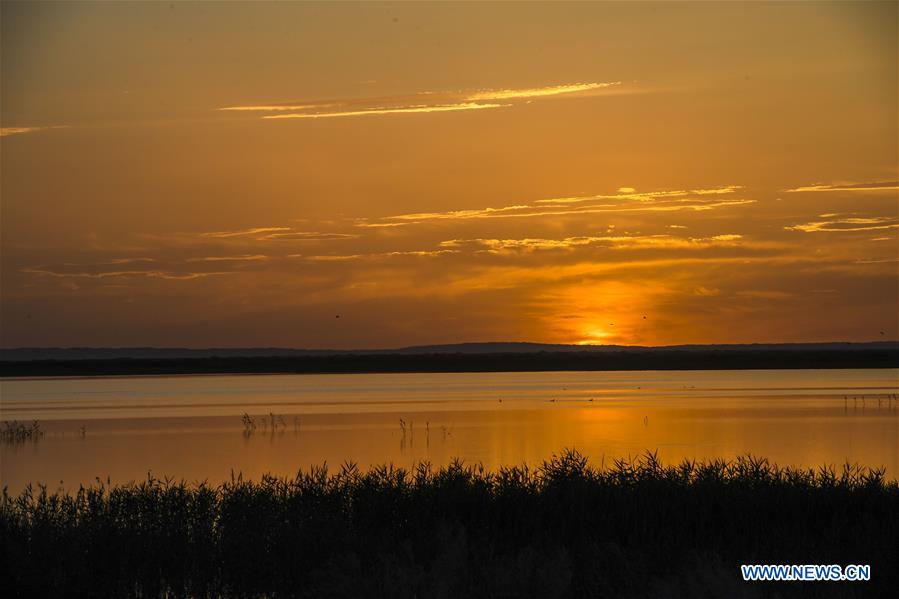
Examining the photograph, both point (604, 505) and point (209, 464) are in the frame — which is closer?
point (604, 505)

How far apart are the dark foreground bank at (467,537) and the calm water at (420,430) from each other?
1261 centimetres

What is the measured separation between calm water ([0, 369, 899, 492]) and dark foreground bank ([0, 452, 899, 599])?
41.4 ft

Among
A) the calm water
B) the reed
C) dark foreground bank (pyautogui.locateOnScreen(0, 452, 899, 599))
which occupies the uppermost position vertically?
dark foreground bank (pyautogui.locateOnScreen(0, 452, 899, 599))

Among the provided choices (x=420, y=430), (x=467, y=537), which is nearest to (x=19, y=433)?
(x=420, y=430)

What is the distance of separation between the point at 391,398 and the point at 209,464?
133ft

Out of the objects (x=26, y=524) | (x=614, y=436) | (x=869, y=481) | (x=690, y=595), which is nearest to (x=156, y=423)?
(x=614, y=436)

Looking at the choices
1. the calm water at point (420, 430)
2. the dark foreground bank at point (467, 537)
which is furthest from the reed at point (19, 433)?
the dark foreground bank at point (467, 537)

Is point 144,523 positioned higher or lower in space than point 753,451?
higher

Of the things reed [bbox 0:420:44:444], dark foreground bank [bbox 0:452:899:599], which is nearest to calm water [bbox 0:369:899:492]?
reed [bbox 0:420:44:444]

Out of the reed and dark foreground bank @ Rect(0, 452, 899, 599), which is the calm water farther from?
dark foreground bank @ Rect(0, 452, 899, 599)

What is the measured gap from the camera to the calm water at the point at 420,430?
37188mm

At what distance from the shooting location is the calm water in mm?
37188

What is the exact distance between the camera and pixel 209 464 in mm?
37062

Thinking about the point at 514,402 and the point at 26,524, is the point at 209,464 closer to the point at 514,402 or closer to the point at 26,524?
the point at 26,524
